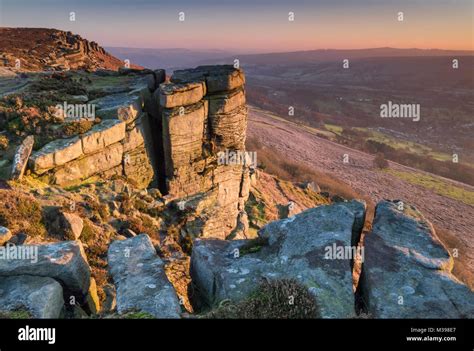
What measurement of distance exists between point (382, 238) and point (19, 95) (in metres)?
21.5

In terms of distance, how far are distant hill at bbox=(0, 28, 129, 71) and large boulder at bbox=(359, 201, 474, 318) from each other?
3995cm

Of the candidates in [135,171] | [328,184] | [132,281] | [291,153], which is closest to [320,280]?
[132,281]

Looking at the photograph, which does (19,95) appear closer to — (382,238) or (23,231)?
(23,231)

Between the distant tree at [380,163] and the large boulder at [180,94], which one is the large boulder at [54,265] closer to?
the large boulder at [180,94]

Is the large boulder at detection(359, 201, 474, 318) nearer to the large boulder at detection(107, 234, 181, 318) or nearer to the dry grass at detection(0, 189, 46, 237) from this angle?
the large boulder at detection(107, 234, 181, 318)

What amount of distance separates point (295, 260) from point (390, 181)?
2926 inches

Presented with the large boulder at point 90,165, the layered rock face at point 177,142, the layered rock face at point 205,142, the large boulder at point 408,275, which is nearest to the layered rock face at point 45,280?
the large boulder at point 408,275

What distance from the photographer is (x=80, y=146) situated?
18.5 m

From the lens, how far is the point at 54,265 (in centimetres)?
852

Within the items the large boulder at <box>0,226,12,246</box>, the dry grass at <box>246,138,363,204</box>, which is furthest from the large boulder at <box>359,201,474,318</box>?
the dry grass at <box>246,138,363,204</box>

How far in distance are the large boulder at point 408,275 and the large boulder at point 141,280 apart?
4329mm

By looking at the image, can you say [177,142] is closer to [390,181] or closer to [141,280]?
[141,280]

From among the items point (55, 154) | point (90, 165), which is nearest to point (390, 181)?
point (90, 165)
